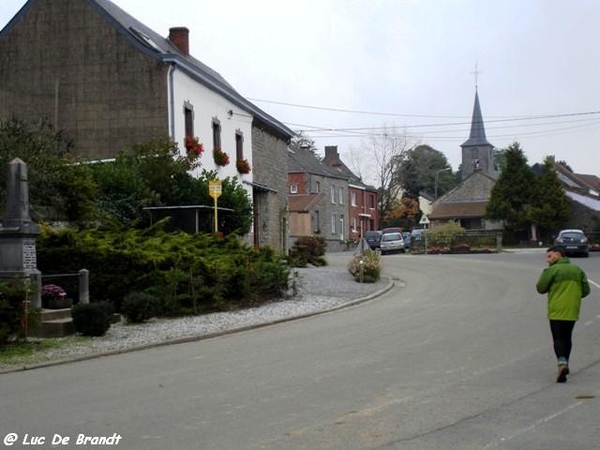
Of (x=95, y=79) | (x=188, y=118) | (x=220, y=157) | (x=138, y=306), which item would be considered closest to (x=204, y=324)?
(x=138, y=306)

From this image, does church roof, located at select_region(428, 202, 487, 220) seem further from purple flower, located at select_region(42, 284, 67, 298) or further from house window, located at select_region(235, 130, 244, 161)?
purple flower, located at select_region(42, 284, 67, 298)

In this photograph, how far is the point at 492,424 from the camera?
Answer: 797cm

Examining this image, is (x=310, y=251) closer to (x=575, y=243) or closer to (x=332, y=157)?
(x=575, y=243)

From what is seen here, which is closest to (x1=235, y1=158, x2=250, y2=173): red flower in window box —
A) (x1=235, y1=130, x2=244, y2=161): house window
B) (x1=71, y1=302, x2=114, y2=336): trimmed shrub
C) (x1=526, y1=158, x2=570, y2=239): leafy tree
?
(x1=235, y1=130, x2=244, y2=161): house window

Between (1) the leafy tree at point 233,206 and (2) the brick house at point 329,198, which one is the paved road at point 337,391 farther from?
(2) the brick house at point 329,198

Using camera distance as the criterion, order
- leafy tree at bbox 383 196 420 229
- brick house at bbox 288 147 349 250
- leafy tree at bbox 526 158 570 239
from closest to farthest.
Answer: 1. leafy tree at bbox 526 158 570 239
2. brick house at bbox 288 147 349 250
3. leafy tree at bbox 383 196 420 229

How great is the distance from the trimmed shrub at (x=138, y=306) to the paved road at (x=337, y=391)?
2.40 metres

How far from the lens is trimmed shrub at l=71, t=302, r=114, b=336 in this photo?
15.8 meters

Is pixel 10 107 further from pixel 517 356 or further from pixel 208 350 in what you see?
pixel 517 356

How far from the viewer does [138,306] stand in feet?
58.1

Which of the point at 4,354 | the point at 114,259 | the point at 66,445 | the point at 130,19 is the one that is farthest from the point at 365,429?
the point at 130,19

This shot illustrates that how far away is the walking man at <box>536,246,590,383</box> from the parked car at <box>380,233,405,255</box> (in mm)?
45004

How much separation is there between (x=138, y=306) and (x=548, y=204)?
47.0 meters

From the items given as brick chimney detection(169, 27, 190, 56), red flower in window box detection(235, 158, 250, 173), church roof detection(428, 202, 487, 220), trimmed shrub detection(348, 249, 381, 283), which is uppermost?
brick chimney detection(169, 27, 190, 56)
